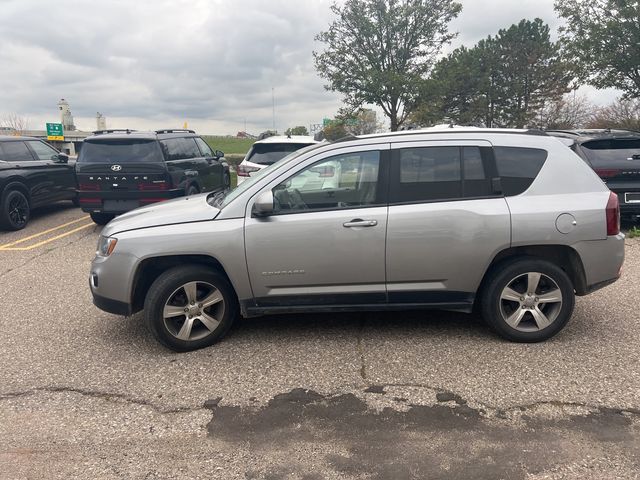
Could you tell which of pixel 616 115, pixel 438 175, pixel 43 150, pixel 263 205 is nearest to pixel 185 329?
pixel 263 205

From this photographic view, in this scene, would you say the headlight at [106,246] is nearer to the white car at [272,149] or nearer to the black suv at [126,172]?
the black suv at [126,172]

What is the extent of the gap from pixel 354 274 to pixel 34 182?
862cm

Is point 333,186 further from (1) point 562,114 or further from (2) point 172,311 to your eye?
(1) point 562,114

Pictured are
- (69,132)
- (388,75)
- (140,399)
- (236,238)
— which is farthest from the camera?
(69,132)

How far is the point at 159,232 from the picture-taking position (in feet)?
13.0

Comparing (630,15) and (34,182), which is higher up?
(630,15)

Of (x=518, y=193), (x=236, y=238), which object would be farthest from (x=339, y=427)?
(x=518, y=193)

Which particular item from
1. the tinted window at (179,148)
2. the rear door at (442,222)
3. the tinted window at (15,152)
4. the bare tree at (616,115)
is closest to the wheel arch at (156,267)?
the rear door at (442,222)

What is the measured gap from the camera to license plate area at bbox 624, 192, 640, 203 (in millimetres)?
7875

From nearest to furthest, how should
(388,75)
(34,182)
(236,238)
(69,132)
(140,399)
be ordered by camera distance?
(140,399), (236,238), (34,182), (388,75), (69,132)

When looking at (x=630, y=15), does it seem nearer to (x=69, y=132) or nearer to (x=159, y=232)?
(x=159, y=232)

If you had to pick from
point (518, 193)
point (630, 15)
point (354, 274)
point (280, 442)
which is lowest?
point (280, 442)

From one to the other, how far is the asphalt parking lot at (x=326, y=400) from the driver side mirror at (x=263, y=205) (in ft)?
3.70

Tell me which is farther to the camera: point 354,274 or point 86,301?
point 86,301
